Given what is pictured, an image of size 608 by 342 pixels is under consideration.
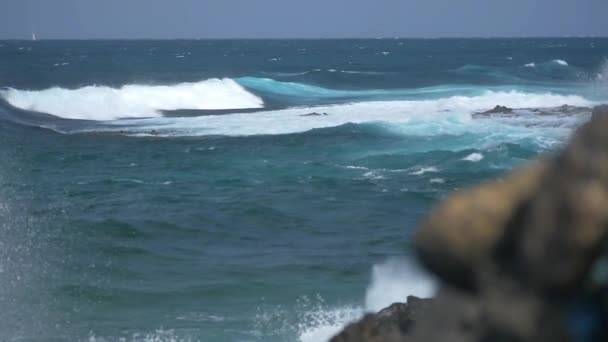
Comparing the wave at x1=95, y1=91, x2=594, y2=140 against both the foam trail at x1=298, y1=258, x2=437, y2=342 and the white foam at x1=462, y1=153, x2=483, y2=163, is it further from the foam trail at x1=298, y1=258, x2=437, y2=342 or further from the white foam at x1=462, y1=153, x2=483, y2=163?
the foam trail at x1=298, y1=258, x2=437, y2=342

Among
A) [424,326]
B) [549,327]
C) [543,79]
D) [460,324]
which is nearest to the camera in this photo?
[549,327]

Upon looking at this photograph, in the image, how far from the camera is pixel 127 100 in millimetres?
45219

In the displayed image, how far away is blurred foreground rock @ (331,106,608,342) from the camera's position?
2.87 metres

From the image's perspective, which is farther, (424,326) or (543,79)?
(543,79)

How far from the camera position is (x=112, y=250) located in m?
16.2

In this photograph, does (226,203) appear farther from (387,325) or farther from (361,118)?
(361,118)

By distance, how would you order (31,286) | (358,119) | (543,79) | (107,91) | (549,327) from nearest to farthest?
(549,327), (31,286), (358,119), (107,91), (543,79)

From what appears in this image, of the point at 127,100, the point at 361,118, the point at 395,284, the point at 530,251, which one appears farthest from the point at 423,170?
the point at 127,100

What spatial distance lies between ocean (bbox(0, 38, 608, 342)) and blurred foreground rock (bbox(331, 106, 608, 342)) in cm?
90

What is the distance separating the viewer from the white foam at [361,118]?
107 feet

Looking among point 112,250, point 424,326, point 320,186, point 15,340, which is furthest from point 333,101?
point 424,326

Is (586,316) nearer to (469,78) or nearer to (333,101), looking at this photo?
(333,101)

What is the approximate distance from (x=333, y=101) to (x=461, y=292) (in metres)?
44.9

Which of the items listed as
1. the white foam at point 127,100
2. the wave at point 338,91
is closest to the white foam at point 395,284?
the white foam at point 127,100
